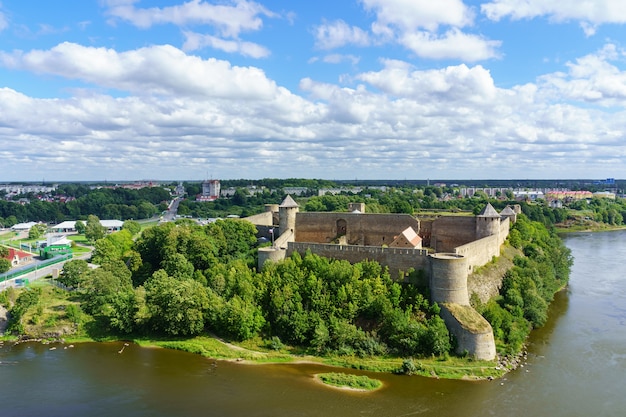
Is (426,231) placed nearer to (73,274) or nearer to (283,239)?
(283,239)

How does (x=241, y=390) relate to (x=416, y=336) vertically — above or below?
below

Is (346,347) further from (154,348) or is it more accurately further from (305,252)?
(154,348)

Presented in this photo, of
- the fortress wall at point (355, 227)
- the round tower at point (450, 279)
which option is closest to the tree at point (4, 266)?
the fortress wall at point (355, 227)

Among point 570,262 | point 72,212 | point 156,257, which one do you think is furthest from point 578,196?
point 156,257

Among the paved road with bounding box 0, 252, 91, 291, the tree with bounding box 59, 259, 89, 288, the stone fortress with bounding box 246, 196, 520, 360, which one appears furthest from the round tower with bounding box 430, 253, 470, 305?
the paved road with bounding box 0, 252, 91, 291

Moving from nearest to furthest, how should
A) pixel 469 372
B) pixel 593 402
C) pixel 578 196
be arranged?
pixel 593 402
pixel 469 372
pixel 578 196

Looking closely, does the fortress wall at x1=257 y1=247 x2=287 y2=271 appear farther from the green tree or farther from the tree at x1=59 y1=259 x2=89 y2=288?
the tree at x1=59 y1=259 x2=89 y2=288

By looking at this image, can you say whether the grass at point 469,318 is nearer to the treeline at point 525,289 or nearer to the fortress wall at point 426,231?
the treeline at point 525,289
